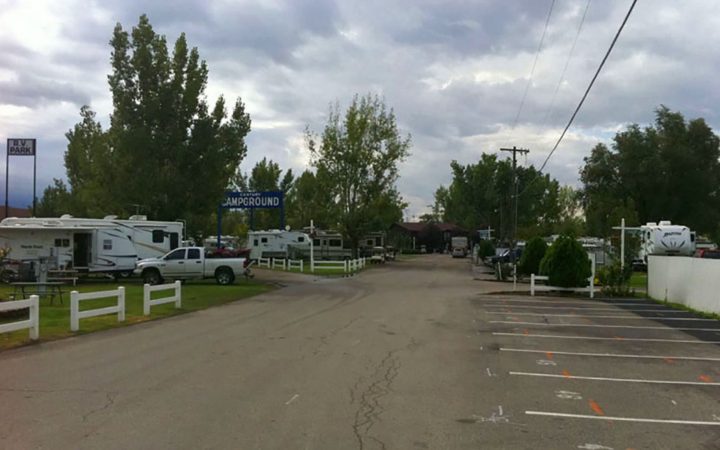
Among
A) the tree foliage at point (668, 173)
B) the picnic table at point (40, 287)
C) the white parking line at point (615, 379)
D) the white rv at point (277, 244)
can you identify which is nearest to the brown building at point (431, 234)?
the tree foliage at point (668, 173)

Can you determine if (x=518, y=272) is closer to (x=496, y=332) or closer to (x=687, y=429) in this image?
(x=496, y=332)

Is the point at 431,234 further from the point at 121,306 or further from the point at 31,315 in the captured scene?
the point at 31,315

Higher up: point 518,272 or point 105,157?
point 105,157

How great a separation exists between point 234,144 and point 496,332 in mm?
25000

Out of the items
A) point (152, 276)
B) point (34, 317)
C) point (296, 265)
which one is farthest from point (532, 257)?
point (34, 317)

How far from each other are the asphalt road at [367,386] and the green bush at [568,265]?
9686mm

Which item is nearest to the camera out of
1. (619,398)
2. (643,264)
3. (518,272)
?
(619,398)

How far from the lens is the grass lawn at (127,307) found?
13.6m

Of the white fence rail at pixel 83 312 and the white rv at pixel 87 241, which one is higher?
the white rv at pixel 87 241

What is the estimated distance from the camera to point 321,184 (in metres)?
59.4

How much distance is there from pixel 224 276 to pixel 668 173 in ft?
148

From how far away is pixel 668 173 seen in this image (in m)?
59.3

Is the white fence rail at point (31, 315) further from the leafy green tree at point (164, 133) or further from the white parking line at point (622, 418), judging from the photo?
the leafy green tree at point (164, 133)


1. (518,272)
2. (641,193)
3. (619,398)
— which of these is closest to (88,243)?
(518,272)
